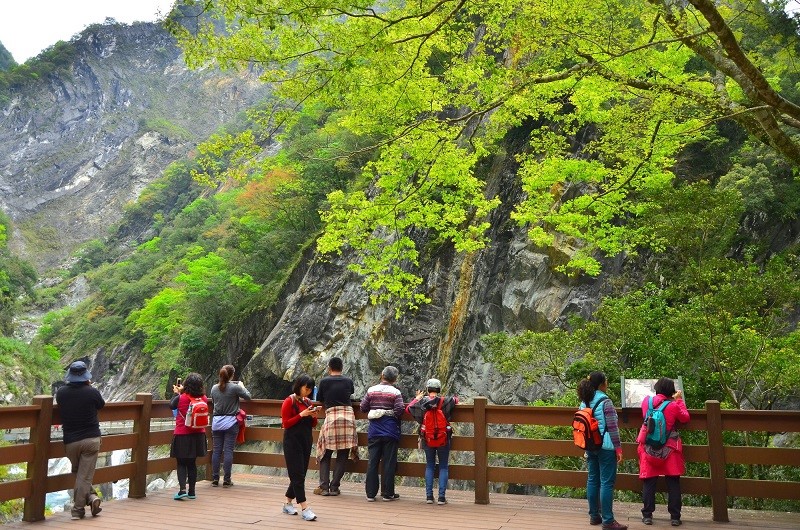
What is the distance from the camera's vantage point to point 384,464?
27.2 feet

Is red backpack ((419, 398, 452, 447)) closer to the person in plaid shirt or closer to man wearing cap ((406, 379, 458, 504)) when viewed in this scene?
man wearing cap ((406, 379, 458, 504))

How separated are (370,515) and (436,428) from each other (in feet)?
4.34

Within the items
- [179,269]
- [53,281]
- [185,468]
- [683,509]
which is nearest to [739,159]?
[683,509]

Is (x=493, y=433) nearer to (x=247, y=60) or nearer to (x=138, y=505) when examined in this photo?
(x=138, y=505)

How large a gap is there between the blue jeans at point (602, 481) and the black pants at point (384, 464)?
257 centimetres

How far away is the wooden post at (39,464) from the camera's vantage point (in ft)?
21.5

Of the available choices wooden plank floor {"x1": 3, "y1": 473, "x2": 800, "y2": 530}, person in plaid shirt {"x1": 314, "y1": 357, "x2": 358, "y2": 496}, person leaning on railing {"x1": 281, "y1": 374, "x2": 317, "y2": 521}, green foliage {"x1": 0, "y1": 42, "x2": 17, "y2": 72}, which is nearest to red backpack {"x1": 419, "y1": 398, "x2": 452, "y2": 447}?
wooden plank floor {"x1": 3, "y1": 473, "x2": 800, "y2": 530}

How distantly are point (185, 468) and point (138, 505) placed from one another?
73cm

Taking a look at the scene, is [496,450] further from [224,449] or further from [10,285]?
[10,285]

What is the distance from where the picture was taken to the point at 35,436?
6633mm

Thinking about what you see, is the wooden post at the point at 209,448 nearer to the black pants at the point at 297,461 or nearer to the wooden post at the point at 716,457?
the black pants at the point at 297,461

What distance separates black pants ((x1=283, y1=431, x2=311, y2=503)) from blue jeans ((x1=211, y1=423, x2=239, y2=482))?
2.25 metres

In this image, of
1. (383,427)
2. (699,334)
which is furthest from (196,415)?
(699,334)

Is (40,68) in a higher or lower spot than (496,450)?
higher
